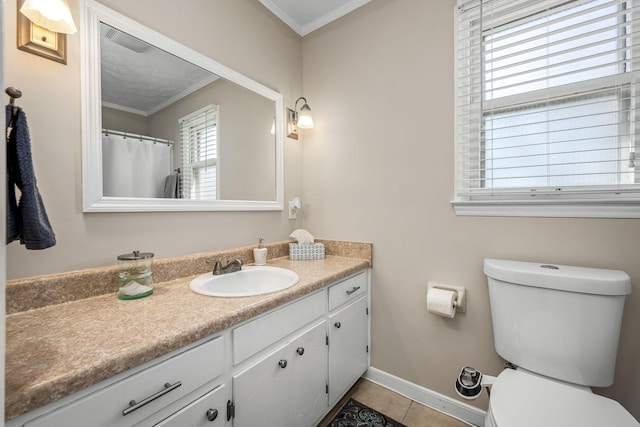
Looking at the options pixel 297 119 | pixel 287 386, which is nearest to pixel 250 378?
pixel 287 386

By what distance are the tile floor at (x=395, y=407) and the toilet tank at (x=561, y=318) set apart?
1.87ft

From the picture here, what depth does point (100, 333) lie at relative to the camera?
2.35 feet

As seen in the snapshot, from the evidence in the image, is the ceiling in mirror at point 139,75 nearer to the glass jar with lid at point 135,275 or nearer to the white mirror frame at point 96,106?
the white mirror frame at point 96,106

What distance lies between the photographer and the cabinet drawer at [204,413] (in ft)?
2.40

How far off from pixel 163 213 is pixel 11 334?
618 mm

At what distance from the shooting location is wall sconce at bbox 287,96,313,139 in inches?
71.0

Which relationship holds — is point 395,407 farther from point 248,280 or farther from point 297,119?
point 297,119

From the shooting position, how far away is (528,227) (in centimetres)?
124

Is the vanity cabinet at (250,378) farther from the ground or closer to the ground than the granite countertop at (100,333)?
closer to the ground

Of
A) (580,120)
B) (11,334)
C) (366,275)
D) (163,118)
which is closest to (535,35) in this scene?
(580,120)

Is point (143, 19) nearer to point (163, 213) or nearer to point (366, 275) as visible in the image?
point (163, 213)

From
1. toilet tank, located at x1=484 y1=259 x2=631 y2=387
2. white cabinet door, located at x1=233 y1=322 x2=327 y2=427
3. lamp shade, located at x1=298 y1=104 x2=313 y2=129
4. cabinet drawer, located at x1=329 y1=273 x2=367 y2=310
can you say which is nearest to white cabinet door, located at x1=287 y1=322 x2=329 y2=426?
white cabinet door, located at x1=233 y1=322 x2=327 y2=427

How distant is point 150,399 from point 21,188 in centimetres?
65

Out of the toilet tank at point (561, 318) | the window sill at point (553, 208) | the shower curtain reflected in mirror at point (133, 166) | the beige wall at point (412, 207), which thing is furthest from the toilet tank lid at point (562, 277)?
the shower curtain reflected in mirror at point (133, 166)
